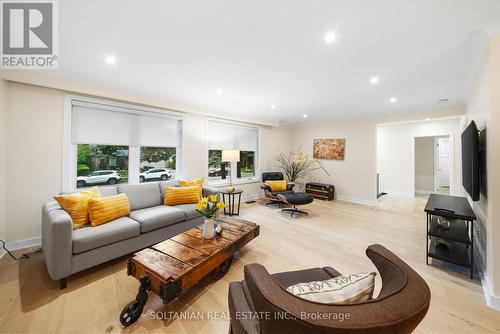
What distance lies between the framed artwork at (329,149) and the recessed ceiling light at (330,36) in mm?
4319

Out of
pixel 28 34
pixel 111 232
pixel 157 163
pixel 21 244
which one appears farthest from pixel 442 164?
pixel 21 244

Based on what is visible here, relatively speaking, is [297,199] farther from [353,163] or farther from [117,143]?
[117,143]

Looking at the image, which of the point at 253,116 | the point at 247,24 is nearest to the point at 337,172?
the point at 253,116

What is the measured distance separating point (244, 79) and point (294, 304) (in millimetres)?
2862

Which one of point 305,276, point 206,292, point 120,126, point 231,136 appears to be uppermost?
point 231,136

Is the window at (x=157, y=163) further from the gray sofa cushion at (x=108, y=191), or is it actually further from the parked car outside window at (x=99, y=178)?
the gray sofa cushion at (x=108, y=191)

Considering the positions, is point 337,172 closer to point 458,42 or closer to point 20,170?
point 458,42

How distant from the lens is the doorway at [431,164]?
6.41 meters

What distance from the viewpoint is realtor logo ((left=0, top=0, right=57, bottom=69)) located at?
1.54 meters

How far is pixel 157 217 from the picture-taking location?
264 centimetres

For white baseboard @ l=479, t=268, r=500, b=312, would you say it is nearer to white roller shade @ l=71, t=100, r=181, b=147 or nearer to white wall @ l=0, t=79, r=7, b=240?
white roller shade @ l=71, t=100, r=181, b=147

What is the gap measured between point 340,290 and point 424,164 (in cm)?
823

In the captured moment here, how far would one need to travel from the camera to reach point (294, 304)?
64 centimetres

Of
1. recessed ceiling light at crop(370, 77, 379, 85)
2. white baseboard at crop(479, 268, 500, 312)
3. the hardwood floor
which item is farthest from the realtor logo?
white baseboard at crop(479, 268, 500, 312)
